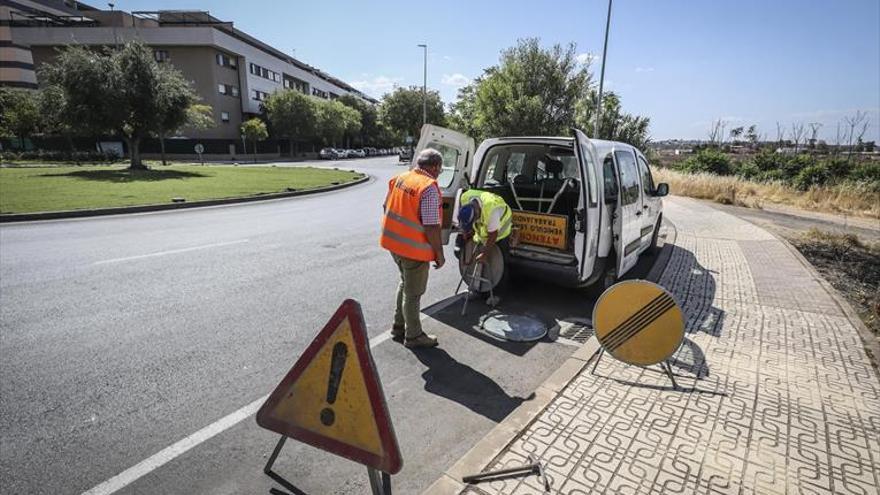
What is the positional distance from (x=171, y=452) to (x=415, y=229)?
2.34 m

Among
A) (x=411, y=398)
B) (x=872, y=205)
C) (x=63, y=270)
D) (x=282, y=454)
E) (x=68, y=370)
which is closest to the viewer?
(x=282, y=454)

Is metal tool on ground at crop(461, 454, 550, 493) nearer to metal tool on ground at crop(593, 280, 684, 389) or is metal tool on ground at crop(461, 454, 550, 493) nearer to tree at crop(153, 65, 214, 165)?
metal tool on ground at crop(593, 280, 684, 389)

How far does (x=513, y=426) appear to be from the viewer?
9.34 ft

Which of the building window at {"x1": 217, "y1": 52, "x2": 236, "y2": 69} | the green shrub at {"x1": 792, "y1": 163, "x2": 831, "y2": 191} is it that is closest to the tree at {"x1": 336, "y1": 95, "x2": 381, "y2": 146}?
the building window at {"x1": 217, "y1": 52, "x2": 236, "y2": 69}

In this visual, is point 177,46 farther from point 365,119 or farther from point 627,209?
point 627,209

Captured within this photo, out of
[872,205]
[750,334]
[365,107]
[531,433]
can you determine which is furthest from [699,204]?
[365,107]

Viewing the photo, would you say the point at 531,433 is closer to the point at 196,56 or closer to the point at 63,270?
the point at 63,270

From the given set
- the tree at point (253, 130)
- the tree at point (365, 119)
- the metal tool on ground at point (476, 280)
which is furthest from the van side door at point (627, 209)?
the tree at point (365, 119)

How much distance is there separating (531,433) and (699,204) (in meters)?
15.8

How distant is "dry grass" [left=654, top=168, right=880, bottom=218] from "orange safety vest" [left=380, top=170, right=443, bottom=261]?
687 inches

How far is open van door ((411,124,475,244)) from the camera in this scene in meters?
5.60

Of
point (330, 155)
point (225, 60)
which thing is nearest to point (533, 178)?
point (330, 155)

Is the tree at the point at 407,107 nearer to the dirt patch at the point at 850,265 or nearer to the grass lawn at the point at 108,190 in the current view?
the grass lawn at the point at 108,190

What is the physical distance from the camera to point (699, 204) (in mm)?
15641
